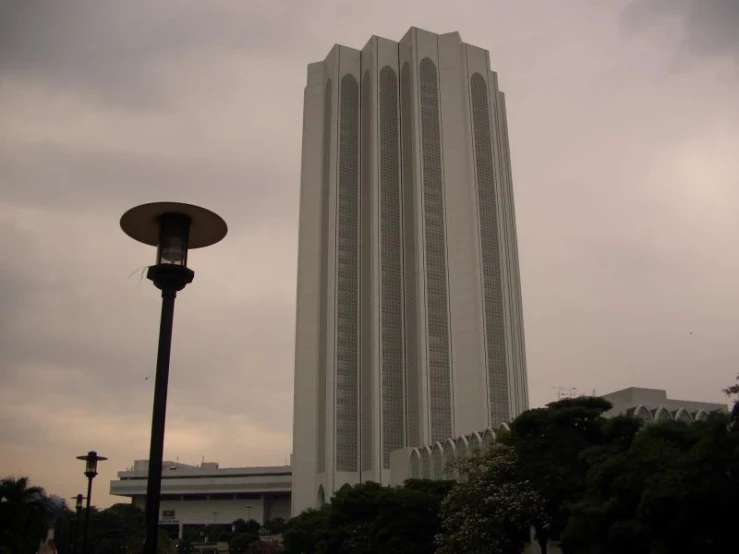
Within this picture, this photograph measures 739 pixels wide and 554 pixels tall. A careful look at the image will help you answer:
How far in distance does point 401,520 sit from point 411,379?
142 ft

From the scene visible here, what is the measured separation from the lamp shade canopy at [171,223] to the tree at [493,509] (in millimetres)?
26447

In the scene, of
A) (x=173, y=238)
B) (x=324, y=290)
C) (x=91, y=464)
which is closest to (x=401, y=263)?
(x=324, y=290)

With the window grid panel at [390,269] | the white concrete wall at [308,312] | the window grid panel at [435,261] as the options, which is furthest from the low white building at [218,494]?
the window grid panel at [435,261]

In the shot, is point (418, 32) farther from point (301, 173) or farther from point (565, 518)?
point (565, 518)

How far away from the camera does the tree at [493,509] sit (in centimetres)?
3609

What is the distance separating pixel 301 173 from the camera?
100500mm

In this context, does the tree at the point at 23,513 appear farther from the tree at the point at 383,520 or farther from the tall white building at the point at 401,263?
the tall white building at the point at 401,263

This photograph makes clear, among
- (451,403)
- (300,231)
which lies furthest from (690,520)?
(300,231)

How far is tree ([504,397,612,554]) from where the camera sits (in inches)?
1395

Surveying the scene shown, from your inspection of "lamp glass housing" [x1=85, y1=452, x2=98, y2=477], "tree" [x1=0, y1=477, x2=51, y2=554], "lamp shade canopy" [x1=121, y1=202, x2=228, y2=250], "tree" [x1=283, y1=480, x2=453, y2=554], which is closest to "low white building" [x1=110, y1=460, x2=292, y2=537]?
"tree" [x1=283, y1=480, x2=453, y2=554]

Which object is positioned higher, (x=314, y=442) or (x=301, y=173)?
(x=301, y=173)

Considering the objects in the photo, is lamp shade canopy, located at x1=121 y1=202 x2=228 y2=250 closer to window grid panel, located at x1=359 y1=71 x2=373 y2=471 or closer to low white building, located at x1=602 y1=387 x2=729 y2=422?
low white building, located at x1=602 y1=387 x2=729 y2=422

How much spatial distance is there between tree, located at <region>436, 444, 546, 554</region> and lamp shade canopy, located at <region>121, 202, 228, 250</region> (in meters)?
26.4

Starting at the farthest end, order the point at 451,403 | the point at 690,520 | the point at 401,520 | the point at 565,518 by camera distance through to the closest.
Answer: the point at 451,403 → the point at 401,520 → the point at 565,518 → the point at 690,520
